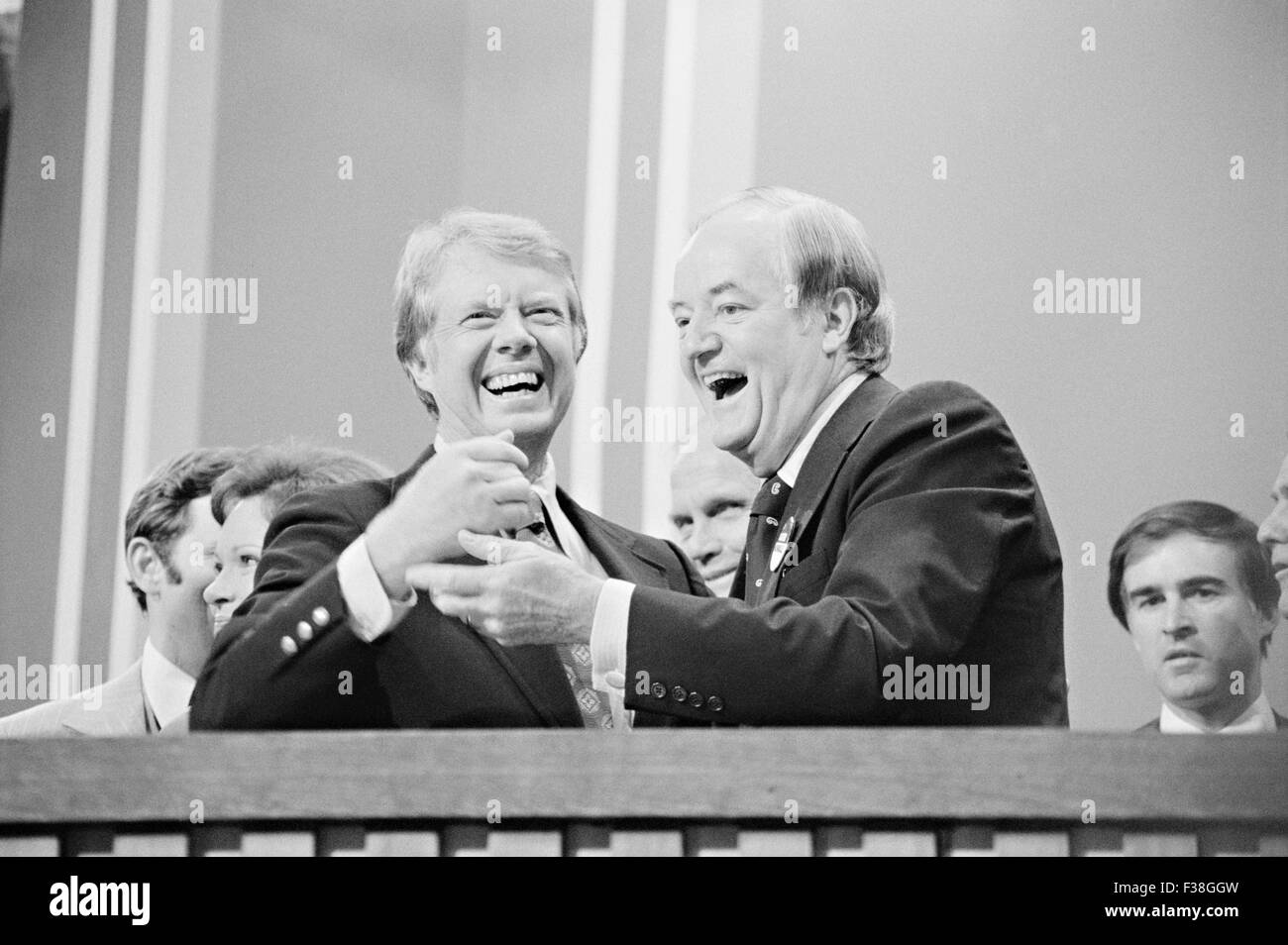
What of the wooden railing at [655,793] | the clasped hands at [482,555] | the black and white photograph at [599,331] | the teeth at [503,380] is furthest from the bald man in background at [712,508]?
the wooden railing at [655,793]

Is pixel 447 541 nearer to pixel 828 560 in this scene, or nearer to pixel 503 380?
pixel 503 380

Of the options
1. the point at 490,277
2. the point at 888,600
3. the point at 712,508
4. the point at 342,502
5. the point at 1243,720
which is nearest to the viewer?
the point at 888,600

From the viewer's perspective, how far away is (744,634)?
91.2 inches

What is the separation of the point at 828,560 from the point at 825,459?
0.18m

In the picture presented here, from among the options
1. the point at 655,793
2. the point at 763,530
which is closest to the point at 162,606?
the point at 763,530

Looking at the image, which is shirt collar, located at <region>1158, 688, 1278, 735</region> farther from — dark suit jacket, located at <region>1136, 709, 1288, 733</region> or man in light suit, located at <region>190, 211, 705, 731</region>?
man in light suit, located at <region>190, 211, 705, 731</region>

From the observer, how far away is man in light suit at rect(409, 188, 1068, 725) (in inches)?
91.7

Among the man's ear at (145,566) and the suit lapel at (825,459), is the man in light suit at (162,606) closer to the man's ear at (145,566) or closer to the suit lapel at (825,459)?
the man's ear at (145,566)

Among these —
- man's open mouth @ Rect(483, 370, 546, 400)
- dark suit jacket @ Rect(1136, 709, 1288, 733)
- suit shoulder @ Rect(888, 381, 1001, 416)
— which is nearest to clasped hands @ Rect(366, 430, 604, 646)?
man's open mouth @ Rect(483, 370, 546, 400)

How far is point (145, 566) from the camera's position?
10.4 ft

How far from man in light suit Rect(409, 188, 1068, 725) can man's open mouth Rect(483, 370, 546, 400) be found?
369 millimetres
